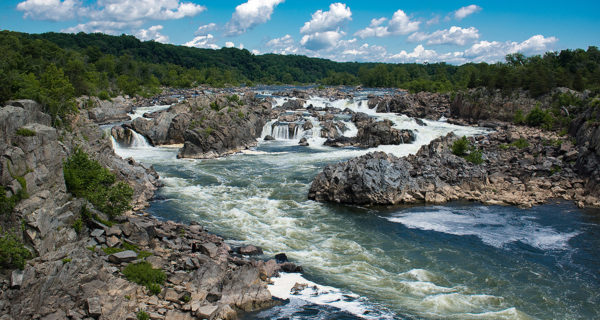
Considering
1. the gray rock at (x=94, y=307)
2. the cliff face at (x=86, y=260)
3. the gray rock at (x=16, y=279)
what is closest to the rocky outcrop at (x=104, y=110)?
the cliff face at (x=86, y=260)

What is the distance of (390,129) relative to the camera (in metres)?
51.8

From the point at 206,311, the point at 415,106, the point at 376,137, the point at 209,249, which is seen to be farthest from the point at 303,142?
the point at 206,311

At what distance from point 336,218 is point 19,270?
17220 mm

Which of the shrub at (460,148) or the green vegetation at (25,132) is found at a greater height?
the green vegetation at (25,132)

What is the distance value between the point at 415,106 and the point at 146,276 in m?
64.2

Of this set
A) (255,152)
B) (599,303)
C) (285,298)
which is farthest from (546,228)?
(255,152)

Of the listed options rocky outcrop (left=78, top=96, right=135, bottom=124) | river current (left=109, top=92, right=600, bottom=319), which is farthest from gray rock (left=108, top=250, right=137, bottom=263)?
rocky outcrop (left=78, top=96, right=135, bottom=124)

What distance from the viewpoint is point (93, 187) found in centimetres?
2164

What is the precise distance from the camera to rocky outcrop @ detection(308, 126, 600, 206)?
30.4 metres

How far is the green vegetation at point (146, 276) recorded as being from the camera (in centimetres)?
1614

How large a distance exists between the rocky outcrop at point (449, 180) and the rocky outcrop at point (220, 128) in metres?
17.7

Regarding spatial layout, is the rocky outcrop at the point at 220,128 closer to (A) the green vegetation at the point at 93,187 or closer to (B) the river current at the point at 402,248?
(B) the river current at the point at 402,248

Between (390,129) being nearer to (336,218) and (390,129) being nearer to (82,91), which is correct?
(336,218)

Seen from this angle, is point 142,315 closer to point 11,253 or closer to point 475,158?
point 11,253
